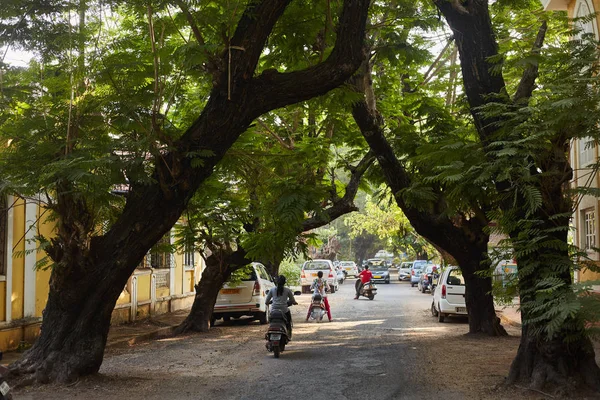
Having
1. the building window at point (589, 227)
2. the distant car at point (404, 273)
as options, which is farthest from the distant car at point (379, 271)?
the building window at point (589, 227)

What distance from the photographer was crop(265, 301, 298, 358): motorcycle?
41.2 ft

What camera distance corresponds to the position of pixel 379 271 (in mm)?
50594

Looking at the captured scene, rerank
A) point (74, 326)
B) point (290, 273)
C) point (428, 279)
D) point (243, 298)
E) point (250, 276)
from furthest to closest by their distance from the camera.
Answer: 1. point (428, 279)
2. point (290, 273)
3. point (250, 276)
4. point (243, 298)
5. point (74, 326)

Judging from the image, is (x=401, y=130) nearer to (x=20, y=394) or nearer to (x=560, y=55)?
(x=560, y=55)

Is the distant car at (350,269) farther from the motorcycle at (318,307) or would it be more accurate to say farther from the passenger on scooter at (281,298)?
the passenger on scooter at (281,298)

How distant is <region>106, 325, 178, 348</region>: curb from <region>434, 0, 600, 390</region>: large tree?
917cm

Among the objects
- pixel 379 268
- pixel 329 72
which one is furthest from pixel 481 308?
pixel 379 268

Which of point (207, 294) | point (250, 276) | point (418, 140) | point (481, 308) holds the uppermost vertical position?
point (418, 140)

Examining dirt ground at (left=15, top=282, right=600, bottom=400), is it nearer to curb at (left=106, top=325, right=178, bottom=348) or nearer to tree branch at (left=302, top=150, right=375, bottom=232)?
curb at (left=106, top=325, right=178, bottom=348)

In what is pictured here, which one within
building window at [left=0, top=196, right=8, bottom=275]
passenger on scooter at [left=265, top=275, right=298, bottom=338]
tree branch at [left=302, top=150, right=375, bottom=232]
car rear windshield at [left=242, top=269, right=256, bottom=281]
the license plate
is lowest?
the license plate

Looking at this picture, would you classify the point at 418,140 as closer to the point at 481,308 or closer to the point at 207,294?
the point at 481,308

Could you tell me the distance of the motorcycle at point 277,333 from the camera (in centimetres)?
1255

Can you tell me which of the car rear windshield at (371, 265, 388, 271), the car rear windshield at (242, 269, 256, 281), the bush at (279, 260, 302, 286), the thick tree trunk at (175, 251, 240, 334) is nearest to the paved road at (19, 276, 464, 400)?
the thick tree trunk at (175, 251, 240, 334)

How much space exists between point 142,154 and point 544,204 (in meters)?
5.38
